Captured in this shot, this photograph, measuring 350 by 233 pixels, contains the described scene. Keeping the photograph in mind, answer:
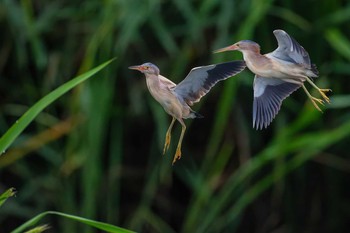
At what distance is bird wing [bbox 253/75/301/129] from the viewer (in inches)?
19.0

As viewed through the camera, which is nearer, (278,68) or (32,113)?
(278,68)

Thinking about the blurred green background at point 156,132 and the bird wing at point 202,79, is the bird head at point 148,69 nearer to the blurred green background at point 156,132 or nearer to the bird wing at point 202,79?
the bird wing at point 202,79

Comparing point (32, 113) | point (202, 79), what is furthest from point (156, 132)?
point (202, 79)

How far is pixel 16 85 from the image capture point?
309cm

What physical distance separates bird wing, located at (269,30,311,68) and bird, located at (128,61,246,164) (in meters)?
0.02

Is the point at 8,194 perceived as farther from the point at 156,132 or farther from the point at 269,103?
the point at 156,132

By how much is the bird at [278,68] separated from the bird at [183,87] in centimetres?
1

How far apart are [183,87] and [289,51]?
0.24 ft

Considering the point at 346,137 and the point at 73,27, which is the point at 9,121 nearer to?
the point at 73,27

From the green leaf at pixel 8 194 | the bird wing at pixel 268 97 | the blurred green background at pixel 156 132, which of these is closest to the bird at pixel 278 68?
the bird wing at pixel 268 97

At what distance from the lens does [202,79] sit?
0.55 metres

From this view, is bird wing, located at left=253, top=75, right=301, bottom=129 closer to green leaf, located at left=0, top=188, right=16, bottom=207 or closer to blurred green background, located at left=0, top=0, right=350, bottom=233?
green leaf, located at left=0, top=188, right=16, bottom=207

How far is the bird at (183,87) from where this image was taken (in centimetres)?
47

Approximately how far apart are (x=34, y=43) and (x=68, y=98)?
0.22m
